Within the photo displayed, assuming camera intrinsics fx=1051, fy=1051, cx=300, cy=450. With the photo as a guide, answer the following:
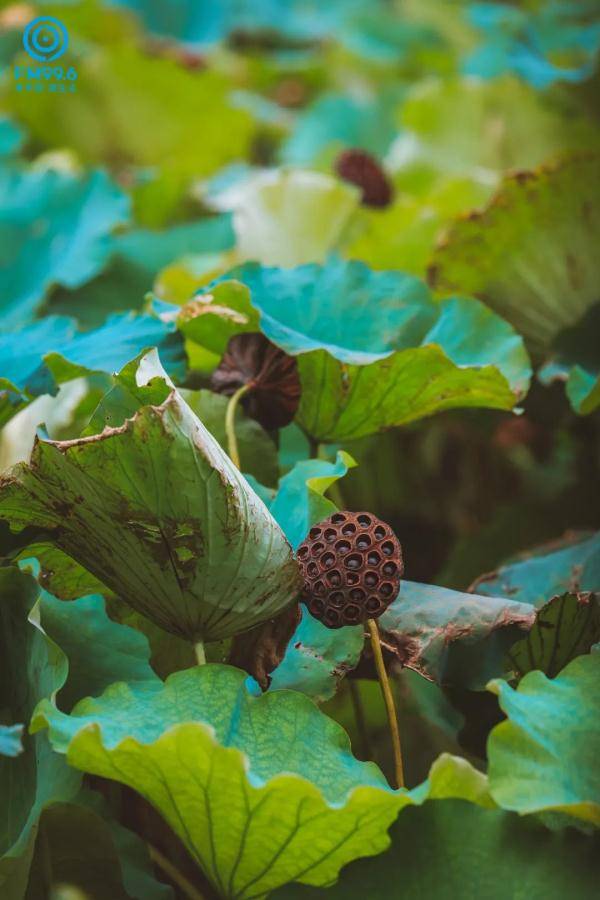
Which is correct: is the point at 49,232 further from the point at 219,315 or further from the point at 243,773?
the point at 243,773

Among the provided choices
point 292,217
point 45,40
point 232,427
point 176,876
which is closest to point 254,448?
point 232,427

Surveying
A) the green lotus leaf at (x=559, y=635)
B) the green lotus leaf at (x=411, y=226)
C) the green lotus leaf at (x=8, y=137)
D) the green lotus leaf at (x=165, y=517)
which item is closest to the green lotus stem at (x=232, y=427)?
the green lotus leaf at (x=165, y=517)

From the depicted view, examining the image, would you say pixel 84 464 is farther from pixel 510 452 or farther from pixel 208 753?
pixel 510 452

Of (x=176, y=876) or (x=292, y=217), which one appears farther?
(x=292, y=217)

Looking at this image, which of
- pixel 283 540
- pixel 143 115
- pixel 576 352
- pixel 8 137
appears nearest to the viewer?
pixel 283 540

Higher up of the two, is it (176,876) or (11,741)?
(11,741)

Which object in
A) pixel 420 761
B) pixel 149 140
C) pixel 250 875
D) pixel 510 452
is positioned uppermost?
pixel 250 875

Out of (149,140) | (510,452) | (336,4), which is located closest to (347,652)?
(510,452)
